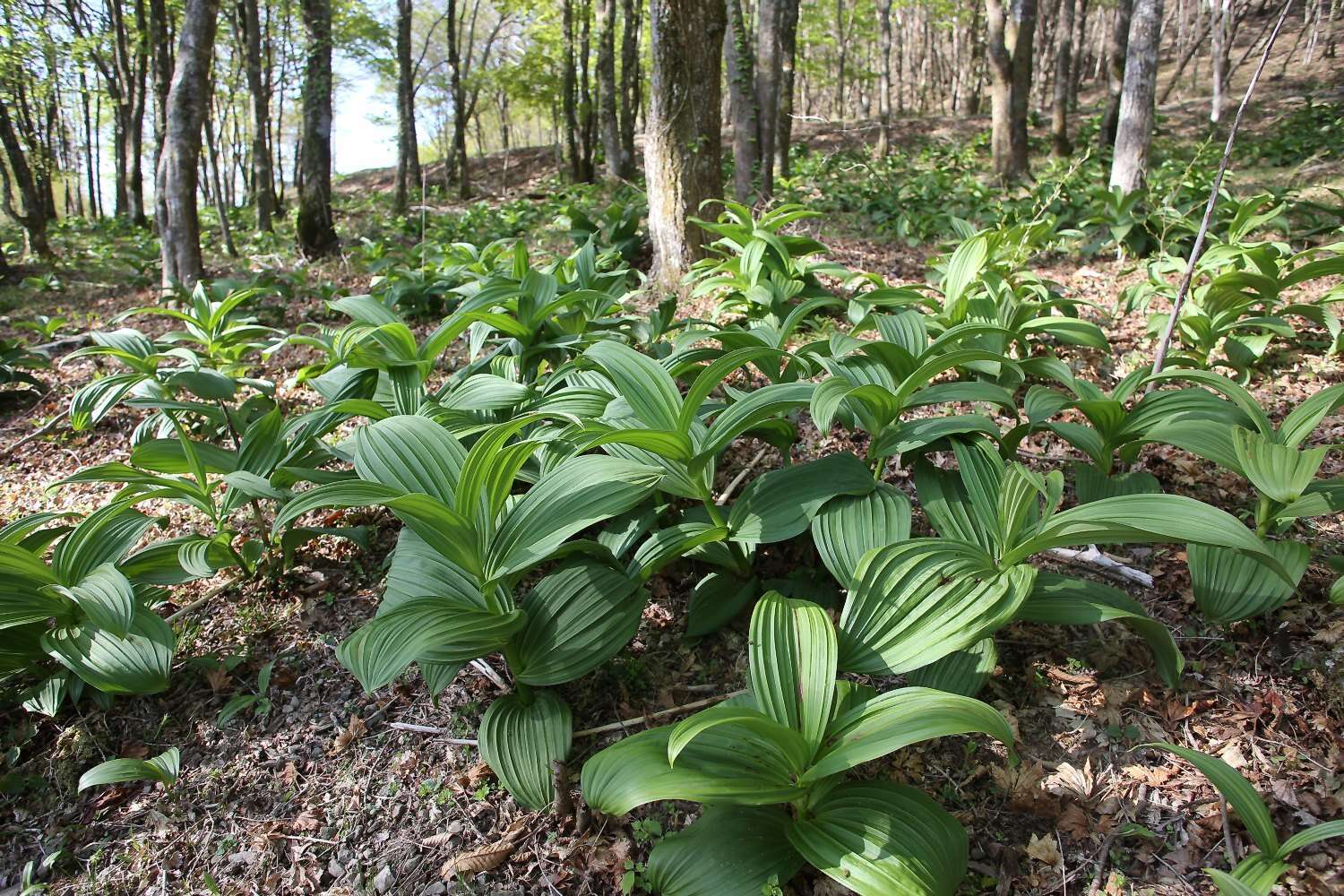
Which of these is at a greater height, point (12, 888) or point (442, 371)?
point (442, 371)

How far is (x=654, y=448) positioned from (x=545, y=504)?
1.23 ft

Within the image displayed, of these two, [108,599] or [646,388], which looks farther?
[646,388]

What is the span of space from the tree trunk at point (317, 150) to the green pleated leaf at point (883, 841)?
8.84m

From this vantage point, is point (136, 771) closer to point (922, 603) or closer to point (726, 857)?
point (726, 857)

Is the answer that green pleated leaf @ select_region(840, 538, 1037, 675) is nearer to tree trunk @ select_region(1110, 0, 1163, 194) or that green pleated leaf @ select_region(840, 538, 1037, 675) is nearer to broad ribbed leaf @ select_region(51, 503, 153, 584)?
broad ribbed leaf @ select_region(51, 503, 153, 584)

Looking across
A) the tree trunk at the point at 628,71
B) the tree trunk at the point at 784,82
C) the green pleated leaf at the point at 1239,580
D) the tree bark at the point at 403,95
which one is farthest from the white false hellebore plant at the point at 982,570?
the tree bark at the point at 403,95

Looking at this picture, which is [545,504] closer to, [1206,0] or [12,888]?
[12,888]

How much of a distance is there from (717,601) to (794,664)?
0.58m

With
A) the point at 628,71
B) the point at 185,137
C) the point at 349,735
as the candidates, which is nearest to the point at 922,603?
the point at 349,735

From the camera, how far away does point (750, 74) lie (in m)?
7.56

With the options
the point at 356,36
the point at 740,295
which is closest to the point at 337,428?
the point at 740,295

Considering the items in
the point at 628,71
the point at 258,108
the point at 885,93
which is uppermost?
the point at 628,71

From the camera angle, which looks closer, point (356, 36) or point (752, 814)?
point (752, 814)

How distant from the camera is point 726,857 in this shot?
1528 mm
